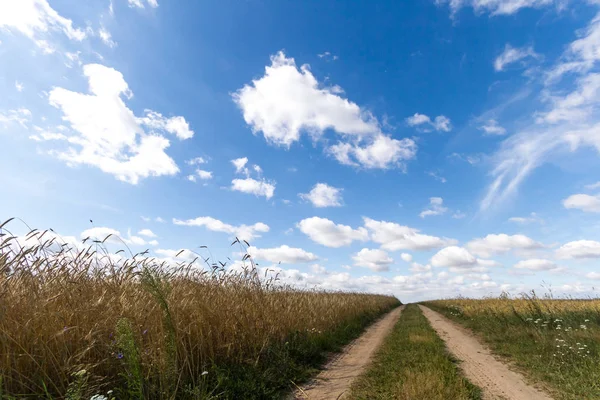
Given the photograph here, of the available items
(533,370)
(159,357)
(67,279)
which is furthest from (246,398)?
(533,370)

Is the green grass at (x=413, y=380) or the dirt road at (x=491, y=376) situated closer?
the green grass at (x=413, y=380)

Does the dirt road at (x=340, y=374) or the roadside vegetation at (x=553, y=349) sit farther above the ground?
the roadside vegetation at (x=553, y=349)

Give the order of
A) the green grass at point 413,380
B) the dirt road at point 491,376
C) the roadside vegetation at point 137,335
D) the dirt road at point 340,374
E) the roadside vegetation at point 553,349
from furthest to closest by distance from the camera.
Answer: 1. the roadside vegetation at point 553,349
2. the dirt road at point 491,376
3. the dirt road at point 340,374
4. the green grass at point 413,380
5. the roadside vegetation at point 137,335

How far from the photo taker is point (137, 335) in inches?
215

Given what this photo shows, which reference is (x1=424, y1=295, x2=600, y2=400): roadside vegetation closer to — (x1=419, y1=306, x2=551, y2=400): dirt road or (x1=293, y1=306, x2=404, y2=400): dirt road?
(x1=419, y1=306, x2=551, y2=400): dirt road

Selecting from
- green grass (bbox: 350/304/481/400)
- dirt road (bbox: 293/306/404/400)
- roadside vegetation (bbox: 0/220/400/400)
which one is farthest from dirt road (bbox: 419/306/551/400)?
roadside vegetation (bbox: 0/220/400/400)

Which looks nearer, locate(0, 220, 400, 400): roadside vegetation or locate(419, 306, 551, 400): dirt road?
locate(0, 220, 400, 400): roadside vegetation

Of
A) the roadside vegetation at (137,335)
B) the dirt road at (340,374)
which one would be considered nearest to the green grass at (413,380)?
the dirt road at (340,374)

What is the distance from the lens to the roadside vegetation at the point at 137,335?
14.0ft

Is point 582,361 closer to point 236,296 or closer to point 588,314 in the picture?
point 236,296

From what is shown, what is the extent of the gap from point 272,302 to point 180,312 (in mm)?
4140

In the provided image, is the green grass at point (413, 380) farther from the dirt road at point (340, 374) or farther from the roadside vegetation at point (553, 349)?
the roadside vegetation at point (553, 349)

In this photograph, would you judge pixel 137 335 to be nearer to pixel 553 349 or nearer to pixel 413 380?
pixel 413 380

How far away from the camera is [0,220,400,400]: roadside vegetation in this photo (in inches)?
168
